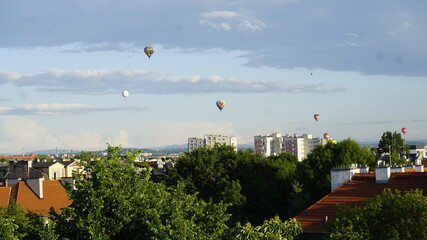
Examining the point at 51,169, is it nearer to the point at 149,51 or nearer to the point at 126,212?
the point at 149,51

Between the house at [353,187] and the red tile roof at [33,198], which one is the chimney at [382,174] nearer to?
A: the house at [353,187]

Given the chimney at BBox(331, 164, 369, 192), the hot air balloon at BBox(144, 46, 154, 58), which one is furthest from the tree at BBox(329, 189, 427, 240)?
the hot air balloon at BBox(144, 46, 154, 58)

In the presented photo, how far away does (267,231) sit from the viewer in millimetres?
24625

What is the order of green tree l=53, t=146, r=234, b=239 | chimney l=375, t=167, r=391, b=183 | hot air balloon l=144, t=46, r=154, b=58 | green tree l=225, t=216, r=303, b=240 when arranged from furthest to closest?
hot air balloon l=144, t=46, r=154, b=58, chimney l=375, t=167, r=391, b=183, green tree l=53, t=146, r=234, b=239, green tree l=225, t=216, r=303, b=240

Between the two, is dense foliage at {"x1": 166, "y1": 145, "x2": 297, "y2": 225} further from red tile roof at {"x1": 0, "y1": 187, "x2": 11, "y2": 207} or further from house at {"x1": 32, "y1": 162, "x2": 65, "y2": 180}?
house at {"x1": 32, "y1": 162, "x2": 65, "y2": 180}

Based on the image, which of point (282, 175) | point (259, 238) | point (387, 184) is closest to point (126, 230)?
point (259, 238)

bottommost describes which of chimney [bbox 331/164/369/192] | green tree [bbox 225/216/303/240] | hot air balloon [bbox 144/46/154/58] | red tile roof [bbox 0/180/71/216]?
red tile roof [bbox 0/180/71/216]

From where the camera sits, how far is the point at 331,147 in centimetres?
7119

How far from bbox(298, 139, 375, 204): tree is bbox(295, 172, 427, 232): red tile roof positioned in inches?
671

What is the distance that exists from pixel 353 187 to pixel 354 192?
106 cm

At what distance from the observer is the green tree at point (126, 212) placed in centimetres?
2655

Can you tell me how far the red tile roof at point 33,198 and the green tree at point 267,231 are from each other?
4132cm

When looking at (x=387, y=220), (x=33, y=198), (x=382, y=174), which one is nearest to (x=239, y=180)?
(x=33, y=198)

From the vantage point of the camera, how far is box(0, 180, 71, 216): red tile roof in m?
63.8
